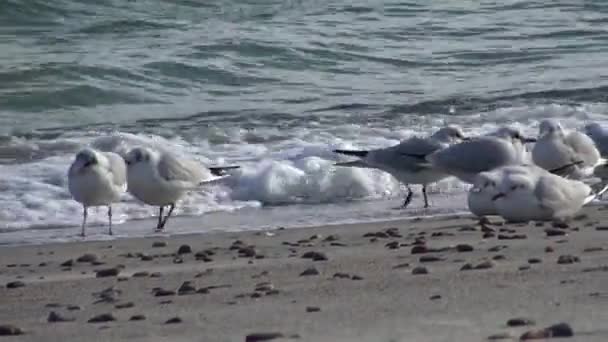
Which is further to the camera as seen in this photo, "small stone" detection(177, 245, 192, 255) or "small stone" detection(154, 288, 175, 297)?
"small stone" detection(177, 245, 192, 255)

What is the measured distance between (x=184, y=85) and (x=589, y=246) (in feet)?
30.9

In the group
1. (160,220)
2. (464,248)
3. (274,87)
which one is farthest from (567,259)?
(274,87)

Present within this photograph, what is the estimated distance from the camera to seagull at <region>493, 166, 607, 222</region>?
7117 mm

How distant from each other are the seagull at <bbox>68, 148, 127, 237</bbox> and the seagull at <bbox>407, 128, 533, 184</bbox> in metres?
1.77

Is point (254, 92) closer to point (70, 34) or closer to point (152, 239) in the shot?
point (70, 34)

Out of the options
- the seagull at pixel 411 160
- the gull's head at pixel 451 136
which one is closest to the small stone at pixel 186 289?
the seagull at pixel 411 160

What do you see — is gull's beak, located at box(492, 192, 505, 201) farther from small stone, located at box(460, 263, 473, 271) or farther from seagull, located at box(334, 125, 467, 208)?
small stone, located at box(460, 263, 473, 271)

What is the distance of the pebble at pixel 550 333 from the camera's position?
378cm

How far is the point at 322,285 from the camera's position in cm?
522

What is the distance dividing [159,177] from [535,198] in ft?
7.01

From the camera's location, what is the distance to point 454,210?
8.45 metres

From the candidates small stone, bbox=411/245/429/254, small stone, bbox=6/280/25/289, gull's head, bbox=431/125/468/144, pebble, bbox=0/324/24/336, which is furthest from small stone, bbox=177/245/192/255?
gull's head, bbox=431/125/468/144

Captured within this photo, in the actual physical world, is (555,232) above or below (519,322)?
above

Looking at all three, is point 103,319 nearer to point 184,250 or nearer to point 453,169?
point 184,250
